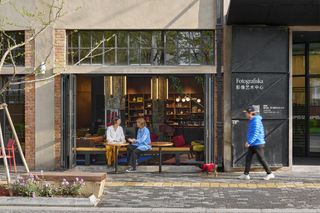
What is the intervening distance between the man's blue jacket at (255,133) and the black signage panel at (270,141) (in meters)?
1.10

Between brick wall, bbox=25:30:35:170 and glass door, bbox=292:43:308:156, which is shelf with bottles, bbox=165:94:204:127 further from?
brick wall, bbox=25:30:35:170

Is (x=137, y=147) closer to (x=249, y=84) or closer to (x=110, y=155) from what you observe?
(x=110, y=155)

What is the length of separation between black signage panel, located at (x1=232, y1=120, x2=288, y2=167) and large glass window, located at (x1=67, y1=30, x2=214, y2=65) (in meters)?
1.94

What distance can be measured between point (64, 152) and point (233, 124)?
4412 millimetres

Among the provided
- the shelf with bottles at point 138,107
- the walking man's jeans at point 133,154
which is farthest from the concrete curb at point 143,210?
the shelf with bottles at point 138,107

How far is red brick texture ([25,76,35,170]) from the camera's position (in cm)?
1530

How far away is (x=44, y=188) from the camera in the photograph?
34.9ft

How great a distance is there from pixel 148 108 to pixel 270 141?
5023mm

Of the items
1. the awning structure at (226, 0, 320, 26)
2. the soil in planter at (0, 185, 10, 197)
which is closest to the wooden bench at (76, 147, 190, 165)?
the awning structure at (226, 0, 320, 26)

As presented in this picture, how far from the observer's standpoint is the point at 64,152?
1533 cm

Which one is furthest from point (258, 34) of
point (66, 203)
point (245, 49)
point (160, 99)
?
point (66, 203)

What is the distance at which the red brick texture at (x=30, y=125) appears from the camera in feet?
50.2

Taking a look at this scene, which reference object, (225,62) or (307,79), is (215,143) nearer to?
(225,62)

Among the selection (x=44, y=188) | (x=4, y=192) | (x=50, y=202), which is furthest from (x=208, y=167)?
(x=4, y=192)
